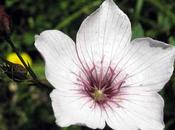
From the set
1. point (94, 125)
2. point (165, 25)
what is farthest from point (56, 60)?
point (165, 25)

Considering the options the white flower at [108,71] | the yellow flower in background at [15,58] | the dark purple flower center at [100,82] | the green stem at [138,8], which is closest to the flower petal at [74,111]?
the white flower at [108,71]

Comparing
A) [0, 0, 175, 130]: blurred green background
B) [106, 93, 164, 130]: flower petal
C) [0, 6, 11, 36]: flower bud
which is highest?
[0, 6, 11, 36]: flower bud

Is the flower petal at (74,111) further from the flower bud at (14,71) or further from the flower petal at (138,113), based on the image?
the flower bud at (14,71)

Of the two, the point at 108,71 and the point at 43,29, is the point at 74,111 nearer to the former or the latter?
the point at 108,71

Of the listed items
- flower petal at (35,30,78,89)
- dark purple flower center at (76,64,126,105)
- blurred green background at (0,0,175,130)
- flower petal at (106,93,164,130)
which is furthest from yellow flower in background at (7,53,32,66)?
flower petal at (106,93,164,130)

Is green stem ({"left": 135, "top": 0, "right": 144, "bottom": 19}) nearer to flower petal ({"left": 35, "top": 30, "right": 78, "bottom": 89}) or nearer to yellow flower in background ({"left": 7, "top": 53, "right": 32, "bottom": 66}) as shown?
yellow flower in background ({"left": 7, "top": 53, "right": 32, "bottom": 66})

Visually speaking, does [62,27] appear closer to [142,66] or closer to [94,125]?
[142,66]
